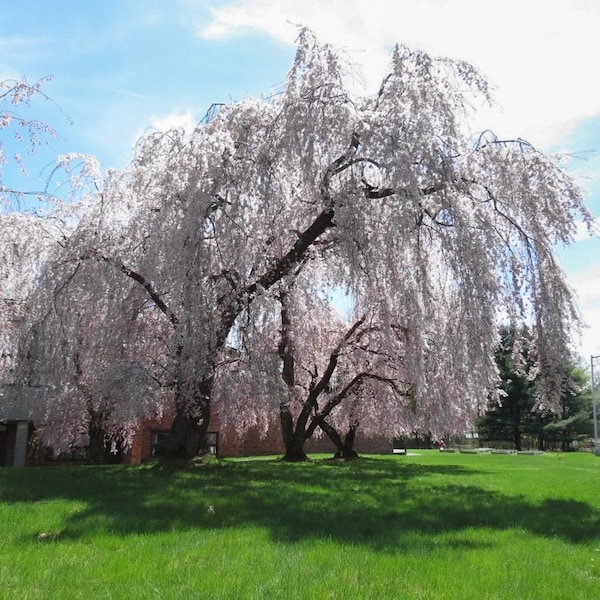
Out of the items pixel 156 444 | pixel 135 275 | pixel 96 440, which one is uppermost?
pixel 135 275

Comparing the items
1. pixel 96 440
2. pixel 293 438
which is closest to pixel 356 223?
pixel 293 438

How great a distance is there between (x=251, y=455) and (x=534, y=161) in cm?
2980

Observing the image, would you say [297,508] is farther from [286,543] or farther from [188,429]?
[188,429]

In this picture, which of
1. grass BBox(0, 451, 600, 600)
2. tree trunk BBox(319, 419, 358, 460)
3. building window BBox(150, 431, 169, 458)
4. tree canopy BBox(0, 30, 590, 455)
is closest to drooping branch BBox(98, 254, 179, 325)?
tree canopy BBox(0, 30, 590, 455)

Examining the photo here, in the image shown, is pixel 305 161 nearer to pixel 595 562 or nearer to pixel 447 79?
pixel 447 79

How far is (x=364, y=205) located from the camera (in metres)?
10.2

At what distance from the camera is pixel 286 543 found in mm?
5848

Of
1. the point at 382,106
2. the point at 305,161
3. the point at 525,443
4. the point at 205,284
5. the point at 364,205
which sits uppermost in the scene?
the point at 382,106

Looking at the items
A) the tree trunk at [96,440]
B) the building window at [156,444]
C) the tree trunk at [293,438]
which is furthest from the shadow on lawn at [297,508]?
the building window at [156,444]

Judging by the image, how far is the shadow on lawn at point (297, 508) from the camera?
650 centimetres

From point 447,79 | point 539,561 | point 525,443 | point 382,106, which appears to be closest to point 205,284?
point 382,106

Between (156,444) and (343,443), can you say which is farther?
(156,444)

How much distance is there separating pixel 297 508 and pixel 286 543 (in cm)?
211

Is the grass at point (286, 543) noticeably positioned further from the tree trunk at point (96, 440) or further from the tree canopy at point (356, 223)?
the tree trunk at point (96, 440)
